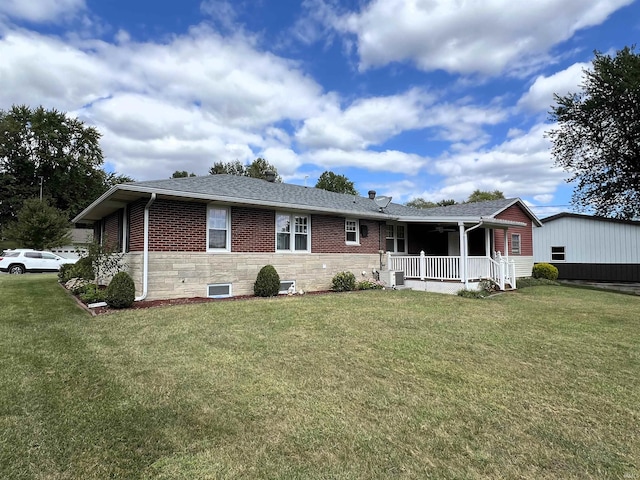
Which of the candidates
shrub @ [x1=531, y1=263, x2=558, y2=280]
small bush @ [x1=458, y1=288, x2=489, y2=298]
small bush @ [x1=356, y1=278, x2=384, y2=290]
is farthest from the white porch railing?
shrub @ [x1=531, y1=263, x2=558, y2=280]

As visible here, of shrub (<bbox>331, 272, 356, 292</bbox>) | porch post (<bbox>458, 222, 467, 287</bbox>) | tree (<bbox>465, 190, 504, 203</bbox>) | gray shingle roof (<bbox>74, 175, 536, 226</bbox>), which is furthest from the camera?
tree (<bbox>465, 190, 504, 203</bbox>)

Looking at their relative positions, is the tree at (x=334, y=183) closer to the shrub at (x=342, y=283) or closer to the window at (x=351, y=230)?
the window at (x=351, y=230)

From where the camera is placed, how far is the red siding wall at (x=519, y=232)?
19.5 m

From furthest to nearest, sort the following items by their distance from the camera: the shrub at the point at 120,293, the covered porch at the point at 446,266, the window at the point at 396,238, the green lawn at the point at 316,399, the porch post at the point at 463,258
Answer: the window at the point at 396,238
the covered porch at the point at 446,266
the porch post at the point at 463,258
the shrub at the point at 120,293
the green lawn at the point at 316,399

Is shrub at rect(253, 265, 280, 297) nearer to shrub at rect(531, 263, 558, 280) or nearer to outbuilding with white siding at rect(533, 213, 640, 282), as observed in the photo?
shrub at rect(531, 263, 558, 280)

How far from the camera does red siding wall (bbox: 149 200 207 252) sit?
977 centimetres

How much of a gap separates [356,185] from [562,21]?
1481 inches

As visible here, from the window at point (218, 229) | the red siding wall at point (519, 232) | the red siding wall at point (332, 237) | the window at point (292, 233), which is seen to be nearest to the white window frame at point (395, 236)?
the red siding wall at point (332, 237)

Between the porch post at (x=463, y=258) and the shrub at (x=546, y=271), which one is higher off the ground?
the porch post at (x=463, y=258)

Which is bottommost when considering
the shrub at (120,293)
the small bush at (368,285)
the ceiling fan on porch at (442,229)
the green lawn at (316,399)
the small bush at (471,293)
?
the green lawn at (316,399)

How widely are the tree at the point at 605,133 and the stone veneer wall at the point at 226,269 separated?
55.2 ft

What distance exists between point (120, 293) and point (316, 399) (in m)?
6.57

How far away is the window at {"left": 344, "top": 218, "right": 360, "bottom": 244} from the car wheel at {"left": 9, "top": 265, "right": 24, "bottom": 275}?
2088 centimetres

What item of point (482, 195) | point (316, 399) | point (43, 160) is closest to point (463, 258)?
point (316, 399)
